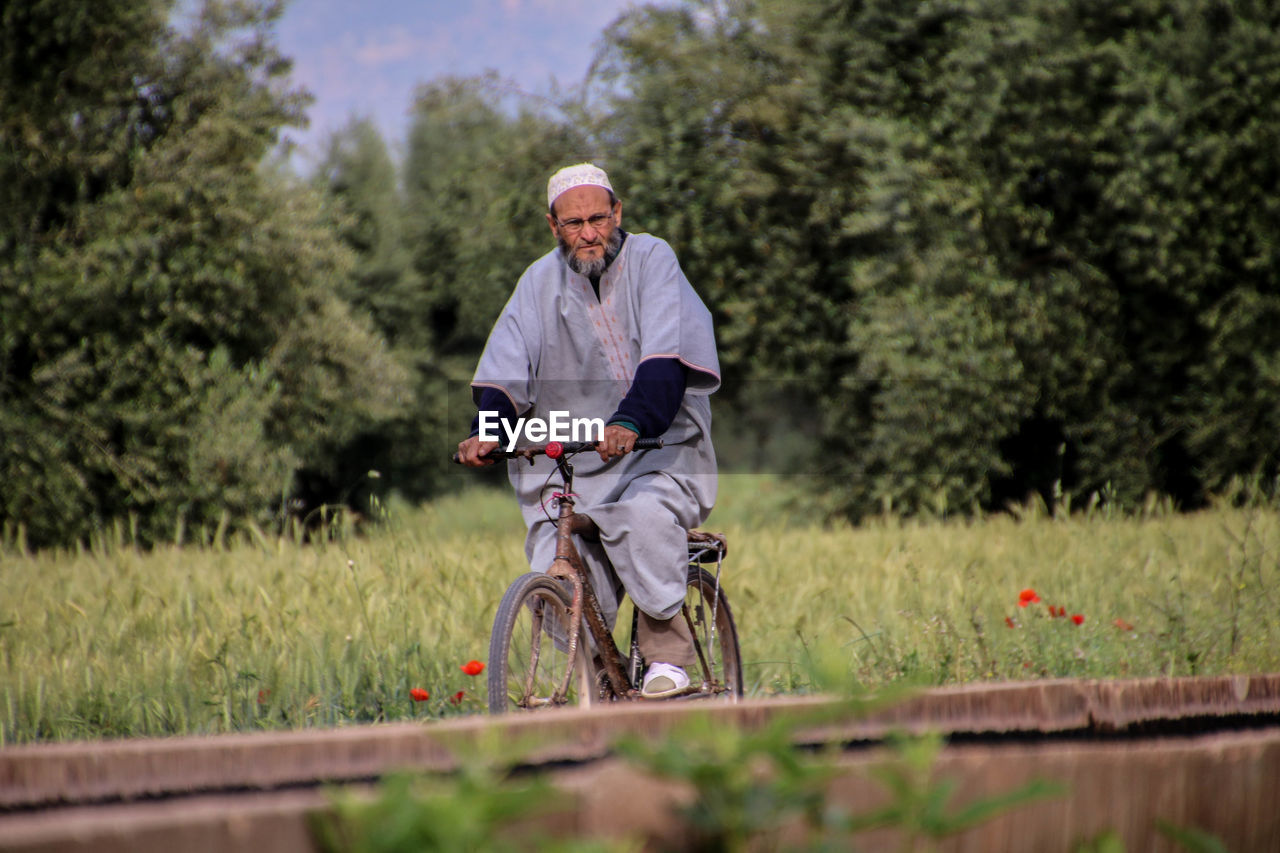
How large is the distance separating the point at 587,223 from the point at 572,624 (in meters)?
1.32

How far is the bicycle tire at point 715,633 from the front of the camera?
3982mm

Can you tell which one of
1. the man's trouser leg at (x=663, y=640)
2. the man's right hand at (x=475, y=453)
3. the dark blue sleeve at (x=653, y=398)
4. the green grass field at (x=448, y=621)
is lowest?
the green grass field at (x=448, y=621)

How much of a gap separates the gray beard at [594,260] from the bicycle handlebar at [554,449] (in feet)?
2.27

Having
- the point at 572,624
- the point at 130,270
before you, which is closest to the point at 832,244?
the point at 130,270

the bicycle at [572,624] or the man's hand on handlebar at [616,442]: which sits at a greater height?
the man's hand on handlebar at [616,442]

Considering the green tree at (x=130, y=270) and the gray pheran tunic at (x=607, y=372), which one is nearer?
the gray pheran tunic at (x=607, y=372)

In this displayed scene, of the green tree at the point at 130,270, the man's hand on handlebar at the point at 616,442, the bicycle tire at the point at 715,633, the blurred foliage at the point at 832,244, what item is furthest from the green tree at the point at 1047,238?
the man's hand on handlebar at the point at 616,442

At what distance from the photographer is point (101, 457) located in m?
11.7

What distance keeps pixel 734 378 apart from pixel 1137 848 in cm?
1381

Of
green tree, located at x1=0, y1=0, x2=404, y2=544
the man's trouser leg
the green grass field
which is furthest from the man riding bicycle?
green tree, located at x1=0, y1=0, x2=404, y2=544

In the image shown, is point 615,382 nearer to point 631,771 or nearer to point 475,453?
point 475,453

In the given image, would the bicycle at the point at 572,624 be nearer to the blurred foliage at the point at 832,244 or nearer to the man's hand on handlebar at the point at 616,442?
the man's hand on handlebar at the point at 616,442

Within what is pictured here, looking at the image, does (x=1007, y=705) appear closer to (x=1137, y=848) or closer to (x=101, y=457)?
(x=1137, y=848)

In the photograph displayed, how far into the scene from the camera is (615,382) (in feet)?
12.5
